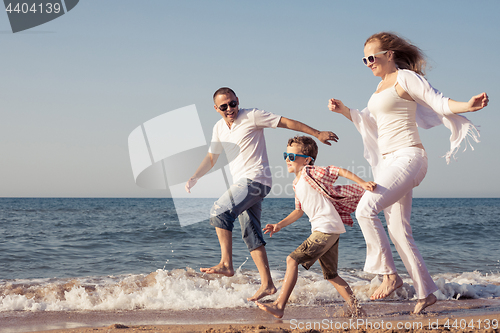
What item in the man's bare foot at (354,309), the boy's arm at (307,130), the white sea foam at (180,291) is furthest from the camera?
the white sea foam at (180,291)

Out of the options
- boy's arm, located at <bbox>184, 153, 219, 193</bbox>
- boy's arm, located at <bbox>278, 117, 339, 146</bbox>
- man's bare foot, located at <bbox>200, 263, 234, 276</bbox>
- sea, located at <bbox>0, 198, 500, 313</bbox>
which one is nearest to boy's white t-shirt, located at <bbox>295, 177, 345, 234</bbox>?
boy's arm, located at <bbox>278, 117, 339, 146</bbox>

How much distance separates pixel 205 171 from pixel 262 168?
800 mm

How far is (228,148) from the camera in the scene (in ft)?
14.5

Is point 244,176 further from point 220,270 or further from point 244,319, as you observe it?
point 244,319

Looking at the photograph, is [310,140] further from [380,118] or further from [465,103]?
[465,103]

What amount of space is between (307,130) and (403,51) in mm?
1142

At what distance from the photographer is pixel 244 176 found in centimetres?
424

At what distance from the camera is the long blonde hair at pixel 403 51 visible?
370 centimetres

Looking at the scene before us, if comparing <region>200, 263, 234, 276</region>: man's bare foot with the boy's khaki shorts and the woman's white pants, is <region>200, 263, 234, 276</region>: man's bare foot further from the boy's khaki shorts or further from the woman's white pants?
the woman's white pants

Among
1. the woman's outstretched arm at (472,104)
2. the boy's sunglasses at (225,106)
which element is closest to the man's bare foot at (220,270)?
the boy's sunglasses at (225,106)

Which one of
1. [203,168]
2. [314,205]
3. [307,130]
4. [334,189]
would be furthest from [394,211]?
[203,168]

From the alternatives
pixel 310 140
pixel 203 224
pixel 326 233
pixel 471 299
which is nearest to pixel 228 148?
pixel 310 140

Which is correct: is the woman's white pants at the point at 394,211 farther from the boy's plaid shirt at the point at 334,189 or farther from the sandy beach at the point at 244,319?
the sandy beach at the point at 244,319

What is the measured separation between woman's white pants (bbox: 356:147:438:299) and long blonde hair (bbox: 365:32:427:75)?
85 cm
